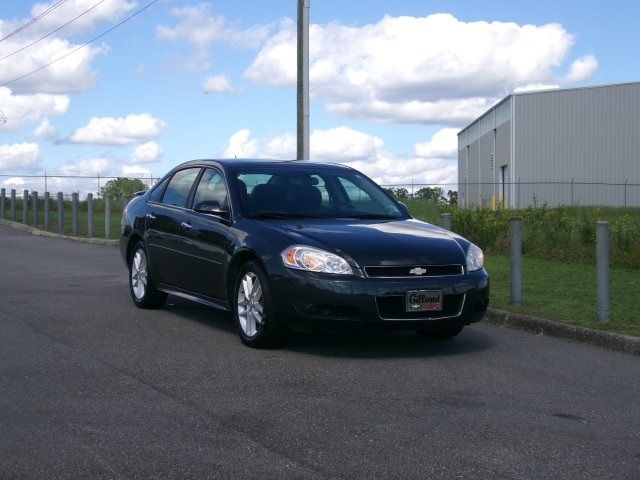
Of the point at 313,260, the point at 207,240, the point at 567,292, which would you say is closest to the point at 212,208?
the point at 207,240

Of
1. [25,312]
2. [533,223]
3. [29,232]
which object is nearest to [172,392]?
[25,312]

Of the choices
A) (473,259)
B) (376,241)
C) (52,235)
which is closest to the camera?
(376,241)

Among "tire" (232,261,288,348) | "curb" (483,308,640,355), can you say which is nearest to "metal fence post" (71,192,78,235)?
"curb" (483,308,640,355)

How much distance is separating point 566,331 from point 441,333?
3.90 feet

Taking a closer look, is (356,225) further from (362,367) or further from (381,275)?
(362,367)

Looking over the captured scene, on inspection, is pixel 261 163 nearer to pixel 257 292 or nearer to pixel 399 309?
pixel 257 292

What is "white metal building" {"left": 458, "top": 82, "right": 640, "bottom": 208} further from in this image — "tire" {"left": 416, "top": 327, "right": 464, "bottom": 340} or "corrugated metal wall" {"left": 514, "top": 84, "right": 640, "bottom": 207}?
"tire" {"left": 416, "top": 327, "right": 464, "bottom": 340}

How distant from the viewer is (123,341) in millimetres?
8023

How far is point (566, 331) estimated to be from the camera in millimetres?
8539

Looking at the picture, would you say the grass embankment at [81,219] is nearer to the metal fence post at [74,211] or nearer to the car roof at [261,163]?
the metal fence post at [74,211]

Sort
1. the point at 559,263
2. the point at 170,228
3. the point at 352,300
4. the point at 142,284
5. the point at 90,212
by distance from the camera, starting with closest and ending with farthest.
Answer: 1. the point at 352,300
2. the point at 170,228
3. the point at 142,284
4. the point at 559,263
5. the point at 90,212

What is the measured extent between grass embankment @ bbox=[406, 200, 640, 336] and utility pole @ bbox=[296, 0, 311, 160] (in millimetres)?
3251

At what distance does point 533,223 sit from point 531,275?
4803mm

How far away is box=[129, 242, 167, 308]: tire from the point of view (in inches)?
388
